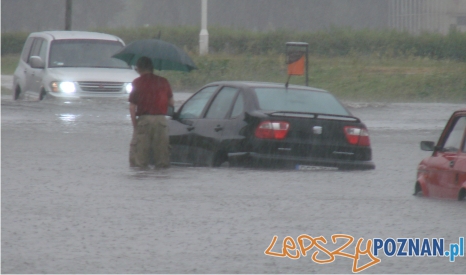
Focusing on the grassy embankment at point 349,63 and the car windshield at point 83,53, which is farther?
the grassy embankment at point 349,63

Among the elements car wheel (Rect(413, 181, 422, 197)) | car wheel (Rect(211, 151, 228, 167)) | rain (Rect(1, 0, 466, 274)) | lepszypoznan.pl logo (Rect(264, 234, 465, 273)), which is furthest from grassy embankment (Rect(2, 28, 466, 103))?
lepszypoznan.pl logo (Rect(264, 234, 465, 273))

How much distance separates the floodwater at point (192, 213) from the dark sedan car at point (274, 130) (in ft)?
0.75

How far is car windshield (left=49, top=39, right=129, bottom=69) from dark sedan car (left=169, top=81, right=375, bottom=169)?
26.4 ft

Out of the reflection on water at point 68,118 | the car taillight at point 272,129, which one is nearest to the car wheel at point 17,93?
the reflection on water at point 68,118

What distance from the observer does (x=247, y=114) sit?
1284 centimetres

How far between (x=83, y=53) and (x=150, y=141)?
853cm

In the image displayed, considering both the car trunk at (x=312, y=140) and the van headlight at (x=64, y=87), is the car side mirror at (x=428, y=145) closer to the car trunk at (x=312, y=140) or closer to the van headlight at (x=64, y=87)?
the car trunk at (x=312, y=140)

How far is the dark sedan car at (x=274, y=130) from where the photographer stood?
12703 mm

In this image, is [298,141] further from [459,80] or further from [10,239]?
[459,80]

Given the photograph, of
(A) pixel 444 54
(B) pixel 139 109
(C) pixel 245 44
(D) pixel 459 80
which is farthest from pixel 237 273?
(C) pixel 245 44

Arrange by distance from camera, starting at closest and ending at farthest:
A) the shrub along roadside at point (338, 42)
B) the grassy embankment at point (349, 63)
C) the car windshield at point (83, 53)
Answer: the car windshield at point (83, 53)
the grassy embankment at point (349, 63)
the shrub along roadside at point (338, 42)

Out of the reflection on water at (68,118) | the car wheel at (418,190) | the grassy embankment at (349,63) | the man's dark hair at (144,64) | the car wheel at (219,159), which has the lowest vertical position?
the grassy embankment at (349,63)

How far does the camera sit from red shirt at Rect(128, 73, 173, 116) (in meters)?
13.4

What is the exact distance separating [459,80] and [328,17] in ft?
217
